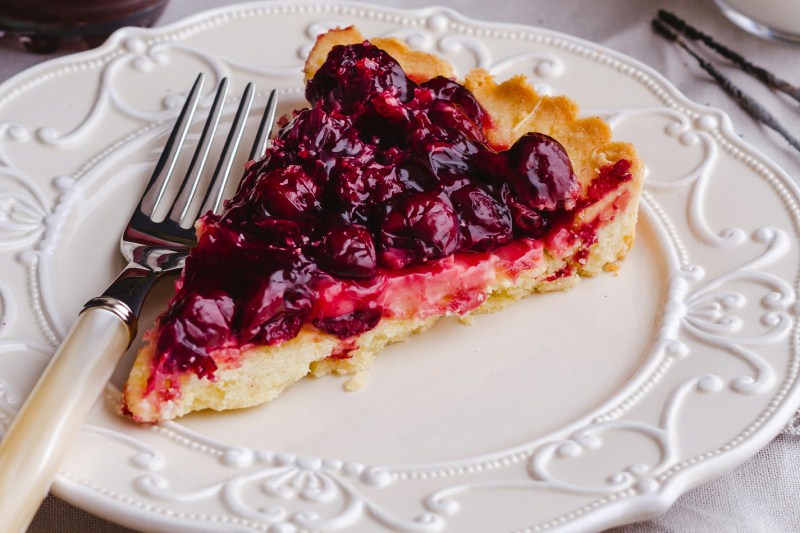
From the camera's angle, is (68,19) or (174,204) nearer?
(174,204)

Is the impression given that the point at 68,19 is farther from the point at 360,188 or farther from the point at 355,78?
the point at 360,188

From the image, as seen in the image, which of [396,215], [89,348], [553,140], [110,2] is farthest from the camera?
[110,2]

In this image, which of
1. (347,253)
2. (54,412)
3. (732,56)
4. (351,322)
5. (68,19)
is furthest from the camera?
(732,56)

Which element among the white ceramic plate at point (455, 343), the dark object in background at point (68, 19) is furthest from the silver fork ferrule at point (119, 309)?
the dark object in background at point (68, 19)

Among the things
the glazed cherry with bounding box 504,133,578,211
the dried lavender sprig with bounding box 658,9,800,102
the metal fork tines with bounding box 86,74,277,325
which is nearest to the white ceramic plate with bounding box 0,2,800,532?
the metal fork tines with bounding box 86,74,277,325

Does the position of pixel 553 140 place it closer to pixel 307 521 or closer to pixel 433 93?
pixel 433 93

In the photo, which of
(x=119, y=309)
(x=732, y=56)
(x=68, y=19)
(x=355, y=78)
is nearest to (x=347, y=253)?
(x=119, y=309)

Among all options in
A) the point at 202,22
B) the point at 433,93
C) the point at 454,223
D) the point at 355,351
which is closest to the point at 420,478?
the point at 355,351
